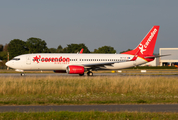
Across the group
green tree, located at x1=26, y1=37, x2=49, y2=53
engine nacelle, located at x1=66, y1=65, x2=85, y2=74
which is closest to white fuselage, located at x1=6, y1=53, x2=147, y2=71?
engine nacelle, located at x1=66, y1=65, x2=85, y2=74

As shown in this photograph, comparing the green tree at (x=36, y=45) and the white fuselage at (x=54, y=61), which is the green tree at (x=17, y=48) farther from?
the white fuselage at (x=54, y=61)

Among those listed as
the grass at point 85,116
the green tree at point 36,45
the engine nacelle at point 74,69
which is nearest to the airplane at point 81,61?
the engine nacelle at point 74,69

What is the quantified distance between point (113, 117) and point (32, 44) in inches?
4202

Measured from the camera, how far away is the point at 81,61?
3784 centimetres

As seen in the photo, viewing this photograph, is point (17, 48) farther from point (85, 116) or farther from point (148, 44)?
point (85, 116)

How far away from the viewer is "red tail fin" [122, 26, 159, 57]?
40.8m

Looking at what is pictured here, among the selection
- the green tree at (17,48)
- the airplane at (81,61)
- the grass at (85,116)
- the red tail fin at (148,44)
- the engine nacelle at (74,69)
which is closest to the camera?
the grass at (85,116)

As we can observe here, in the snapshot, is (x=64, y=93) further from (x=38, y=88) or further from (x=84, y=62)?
(x=84, y=62)

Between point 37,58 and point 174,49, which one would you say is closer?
point 37,58

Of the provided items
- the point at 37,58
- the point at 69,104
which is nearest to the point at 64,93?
the point at 69,104

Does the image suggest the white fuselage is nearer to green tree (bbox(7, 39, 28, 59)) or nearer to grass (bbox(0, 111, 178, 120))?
grass (bbox(0, 111, 178, 120))

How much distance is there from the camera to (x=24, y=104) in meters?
13.9

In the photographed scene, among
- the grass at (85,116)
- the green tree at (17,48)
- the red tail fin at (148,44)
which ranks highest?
the green tree at (17,48)

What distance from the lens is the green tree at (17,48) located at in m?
111
